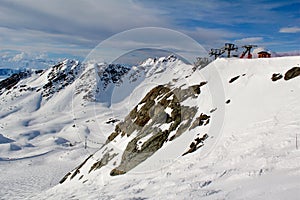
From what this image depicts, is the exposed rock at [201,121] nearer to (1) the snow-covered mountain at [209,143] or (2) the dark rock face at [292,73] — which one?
(1) the snow-covered mountain at [209,143]

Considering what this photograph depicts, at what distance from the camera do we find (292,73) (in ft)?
72.5

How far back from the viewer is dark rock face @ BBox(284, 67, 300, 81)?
21.7 meters

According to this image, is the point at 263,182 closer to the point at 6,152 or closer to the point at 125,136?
the point at 125,136

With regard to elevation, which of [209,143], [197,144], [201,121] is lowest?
[197,144]

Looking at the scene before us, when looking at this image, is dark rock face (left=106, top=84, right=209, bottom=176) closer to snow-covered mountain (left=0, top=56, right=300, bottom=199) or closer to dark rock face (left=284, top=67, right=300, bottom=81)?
snow-covered mountain (left=0, top=56, right=300, bottom=199)

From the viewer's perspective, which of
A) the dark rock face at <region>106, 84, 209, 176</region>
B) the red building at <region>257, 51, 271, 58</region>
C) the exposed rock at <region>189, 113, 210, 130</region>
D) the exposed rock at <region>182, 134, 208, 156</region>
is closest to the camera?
the exposed rock at <region>182, 134, 208, 156</region>

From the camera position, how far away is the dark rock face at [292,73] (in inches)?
854

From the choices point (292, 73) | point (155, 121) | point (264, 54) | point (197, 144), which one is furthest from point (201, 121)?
point (264, 54)

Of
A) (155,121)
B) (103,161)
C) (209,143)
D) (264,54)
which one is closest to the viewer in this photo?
(209,143)

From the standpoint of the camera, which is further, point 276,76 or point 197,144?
point 276,76

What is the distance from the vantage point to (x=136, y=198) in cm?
1074

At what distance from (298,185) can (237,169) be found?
3239mm

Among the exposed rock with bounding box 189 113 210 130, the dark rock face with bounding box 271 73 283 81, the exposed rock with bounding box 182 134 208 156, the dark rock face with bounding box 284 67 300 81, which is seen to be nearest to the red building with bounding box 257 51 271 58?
the dark rock face with bounding box 271 73 283 81

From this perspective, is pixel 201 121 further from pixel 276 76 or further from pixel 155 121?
pixel 276 76
